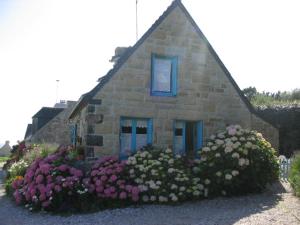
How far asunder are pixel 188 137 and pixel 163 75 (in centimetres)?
222

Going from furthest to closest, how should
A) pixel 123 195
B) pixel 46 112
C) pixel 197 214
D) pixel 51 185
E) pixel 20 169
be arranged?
pixel 46 112
pixel 20 169
pixel 51 185
pixel 123 195
pixel 197 214

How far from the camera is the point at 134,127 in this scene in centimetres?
1293

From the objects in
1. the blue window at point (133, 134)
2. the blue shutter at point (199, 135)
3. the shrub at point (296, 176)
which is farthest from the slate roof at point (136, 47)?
the shrub at point (296, 176)

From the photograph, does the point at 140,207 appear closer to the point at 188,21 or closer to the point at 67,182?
the point at 67,182

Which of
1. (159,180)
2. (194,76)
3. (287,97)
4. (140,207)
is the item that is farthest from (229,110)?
(287,97)

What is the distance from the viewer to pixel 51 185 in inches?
408

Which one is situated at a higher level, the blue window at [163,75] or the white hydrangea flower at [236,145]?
the blue window at [163,75]

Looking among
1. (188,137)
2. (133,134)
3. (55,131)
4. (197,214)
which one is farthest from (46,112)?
(197,214)

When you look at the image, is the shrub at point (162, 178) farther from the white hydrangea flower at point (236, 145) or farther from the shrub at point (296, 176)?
the shrub at point (296, 176)

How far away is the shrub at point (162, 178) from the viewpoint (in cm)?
1025

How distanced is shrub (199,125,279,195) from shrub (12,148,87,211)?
11.4ft

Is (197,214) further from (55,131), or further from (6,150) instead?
(6,150)

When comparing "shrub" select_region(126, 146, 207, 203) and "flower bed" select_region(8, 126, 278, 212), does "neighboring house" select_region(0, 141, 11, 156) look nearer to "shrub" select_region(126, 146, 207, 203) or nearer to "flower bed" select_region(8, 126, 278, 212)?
"flower bed" select_region(8, 126, 278, 212)

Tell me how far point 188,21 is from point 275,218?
748 centimetres
